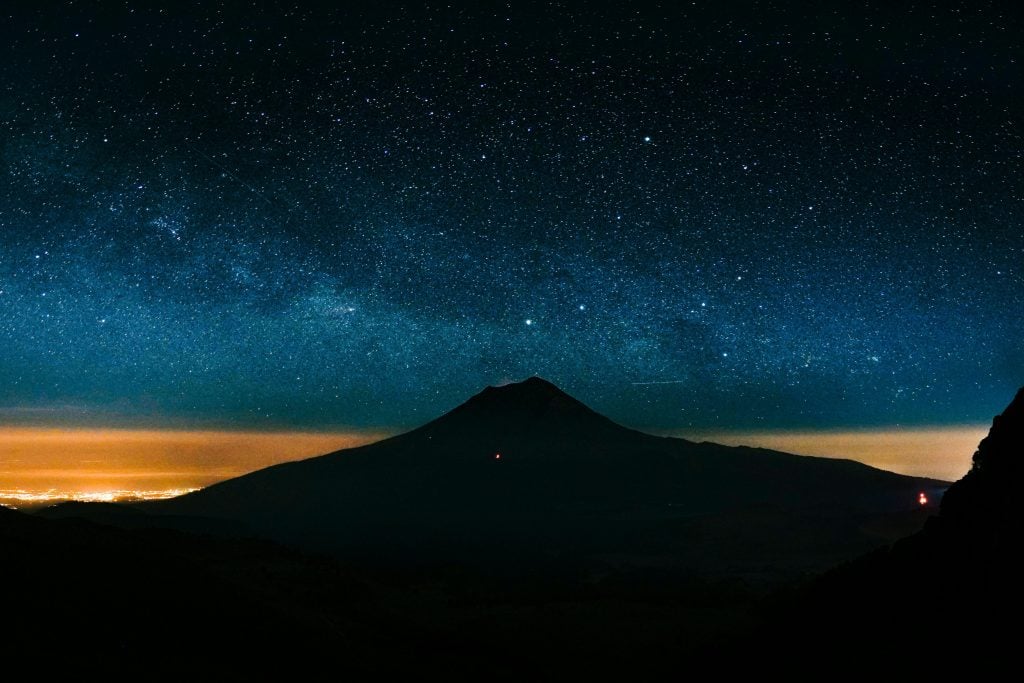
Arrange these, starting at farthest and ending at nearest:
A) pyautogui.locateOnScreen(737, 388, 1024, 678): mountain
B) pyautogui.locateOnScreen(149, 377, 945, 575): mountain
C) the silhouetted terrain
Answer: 1. pyautogui.locateOnScreen(149, 377, 945, 575): mountain
2. the silhouetted terrain
3. pyautogui.locateOnScreen(737, 388, 1024, 678): mountain

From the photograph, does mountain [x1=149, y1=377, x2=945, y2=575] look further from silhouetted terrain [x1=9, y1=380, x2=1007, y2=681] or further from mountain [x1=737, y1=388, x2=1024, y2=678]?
mountain [x1=737, y1=388, x2=1024, y2=678]

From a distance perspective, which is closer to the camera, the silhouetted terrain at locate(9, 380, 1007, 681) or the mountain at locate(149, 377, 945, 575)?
the silhouetted terrain at locate(9, 380, 1007, 681)

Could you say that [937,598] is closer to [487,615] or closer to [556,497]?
[487,615]

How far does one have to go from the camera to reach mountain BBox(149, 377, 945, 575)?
2670 inches

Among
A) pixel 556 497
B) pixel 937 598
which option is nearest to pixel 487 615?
pixel 937 598

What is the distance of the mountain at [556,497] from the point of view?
67.8 meters

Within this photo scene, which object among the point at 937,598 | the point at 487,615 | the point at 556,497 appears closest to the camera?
the point at 937,598

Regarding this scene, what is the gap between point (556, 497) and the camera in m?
114

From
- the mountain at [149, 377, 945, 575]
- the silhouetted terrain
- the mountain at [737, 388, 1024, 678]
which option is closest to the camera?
the mountain at [737, 388, 1024, 678]

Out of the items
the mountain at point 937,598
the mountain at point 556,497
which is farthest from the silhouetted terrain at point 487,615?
the mountain at point 556,497

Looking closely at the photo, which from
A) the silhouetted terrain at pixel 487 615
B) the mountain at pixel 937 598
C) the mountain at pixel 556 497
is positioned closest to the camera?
the mountain at pixel 937 598

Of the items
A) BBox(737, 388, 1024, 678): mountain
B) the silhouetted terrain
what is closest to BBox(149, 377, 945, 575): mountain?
the silhouetted terrain

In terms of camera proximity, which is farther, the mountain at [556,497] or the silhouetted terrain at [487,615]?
the mountain at [556,497]

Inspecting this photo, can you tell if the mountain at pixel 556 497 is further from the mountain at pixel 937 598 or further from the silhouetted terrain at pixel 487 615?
the mountain at pixel 937 598
